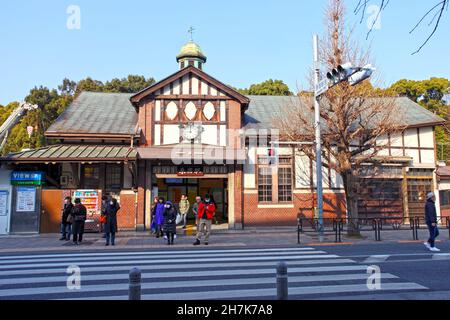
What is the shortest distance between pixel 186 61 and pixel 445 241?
21.4m

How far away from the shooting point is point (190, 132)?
1891 centimetres

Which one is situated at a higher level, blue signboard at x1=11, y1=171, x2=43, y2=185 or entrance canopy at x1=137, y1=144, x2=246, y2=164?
entrance canopy at x1=137, y1=144, x2=246, y2=164

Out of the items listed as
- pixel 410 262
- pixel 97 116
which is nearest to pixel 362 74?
pixel 410 262

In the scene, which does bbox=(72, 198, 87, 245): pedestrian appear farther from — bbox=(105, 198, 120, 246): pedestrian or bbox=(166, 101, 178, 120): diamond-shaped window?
bbox=(166, 101, 178, 120): diamond-shaped window

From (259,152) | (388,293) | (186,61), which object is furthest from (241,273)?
(186,61)

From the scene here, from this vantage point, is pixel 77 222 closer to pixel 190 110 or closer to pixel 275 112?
pixel 190 110

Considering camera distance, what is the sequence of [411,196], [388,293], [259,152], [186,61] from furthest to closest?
[186,61], [411,196], [259,152], [388,293]

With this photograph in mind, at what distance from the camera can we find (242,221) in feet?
62.3

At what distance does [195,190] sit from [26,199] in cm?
1022

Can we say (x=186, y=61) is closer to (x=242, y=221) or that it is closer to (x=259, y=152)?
(x=259, y=152)

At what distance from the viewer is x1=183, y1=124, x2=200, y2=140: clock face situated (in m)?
18.9

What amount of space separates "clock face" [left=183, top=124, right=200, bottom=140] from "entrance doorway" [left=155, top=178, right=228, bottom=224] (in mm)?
4156

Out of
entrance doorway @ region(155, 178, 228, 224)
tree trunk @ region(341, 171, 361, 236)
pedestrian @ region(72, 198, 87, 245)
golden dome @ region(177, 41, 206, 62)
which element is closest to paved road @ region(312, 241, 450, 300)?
tree trunk @ region(341, 171, 361, 236)

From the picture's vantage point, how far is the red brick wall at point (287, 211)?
19250 millimetres
